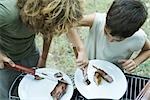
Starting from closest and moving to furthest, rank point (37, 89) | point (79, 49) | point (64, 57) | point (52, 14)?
point (52, 14)
point (37, 89)
point (79, 49)
point (64, 57)

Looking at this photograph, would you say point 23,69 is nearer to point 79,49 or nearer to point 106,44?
point 79,49

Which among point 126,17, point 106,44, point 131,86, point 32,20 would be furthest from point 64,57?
point 32,20

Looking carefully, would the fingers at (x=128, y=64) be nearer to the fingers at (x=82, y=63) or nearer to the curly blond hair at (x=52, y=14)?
the fingers at (x=82, y=63)

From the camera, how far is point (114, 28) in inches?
60.2

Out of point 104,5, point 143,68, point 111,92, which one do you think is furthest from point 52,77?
point 104,5

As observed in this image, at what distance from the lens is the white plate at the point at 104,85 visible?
5.16 feet

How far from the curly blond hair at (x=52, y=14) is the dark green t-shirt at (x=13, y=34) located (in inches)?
2.5

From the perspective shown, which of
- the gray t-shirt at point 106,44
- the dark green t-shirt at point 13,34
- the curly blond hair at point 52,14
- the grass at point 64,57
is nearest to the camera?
the curly blond hair at point 52,14

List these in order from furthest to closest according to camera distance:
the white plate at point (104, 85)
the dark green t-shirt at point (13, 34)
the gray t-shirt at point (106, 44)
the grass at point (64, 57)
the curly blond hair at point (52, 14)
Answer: the grass at point (64, 57) → the gray t-shirt at point (106, 44) → the white plate at point (104, 85) → the dark green t-shirt at point (13, 34) → the curly blond hair at point (52, 14)

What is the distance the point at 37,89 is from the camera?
1.53m

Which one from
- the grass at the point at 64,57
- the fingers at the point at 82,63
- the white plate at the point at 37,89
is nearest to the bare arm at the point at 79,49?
the fingers at the point at 82,63

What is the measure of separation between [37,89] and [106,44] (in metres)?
0.40

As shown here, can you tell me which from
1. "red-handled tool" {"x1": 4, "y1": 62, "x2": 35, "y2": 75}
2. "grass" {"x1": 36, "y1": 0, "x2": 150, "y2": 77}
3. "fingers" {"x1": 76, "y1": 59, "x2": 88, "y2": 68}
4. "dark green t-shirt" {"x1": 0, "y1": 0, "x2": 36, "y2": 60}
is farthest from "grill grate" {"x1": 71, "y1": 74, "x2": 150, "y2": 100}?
"grass" {"x1": 36, "y1": 0, "x2": 150, "y2": 77}

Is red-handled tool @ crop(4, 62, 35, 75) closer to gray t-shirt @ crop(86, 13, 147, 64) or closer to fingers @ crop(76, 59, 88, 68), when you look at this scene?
fingers @ crop(76, 59, 88, 68)
